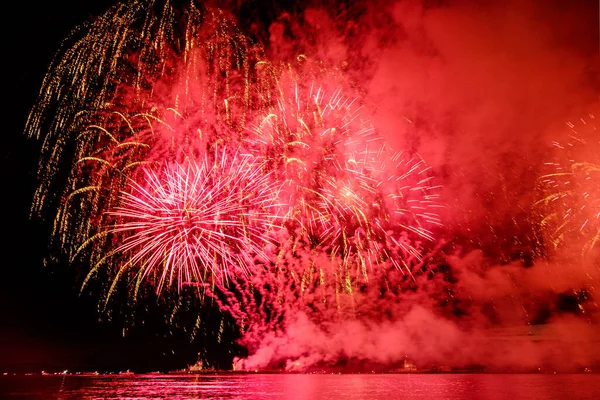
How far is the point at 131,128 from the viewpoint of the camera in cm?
1825

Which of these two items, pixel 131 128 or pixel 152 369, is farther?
pixel 152 369

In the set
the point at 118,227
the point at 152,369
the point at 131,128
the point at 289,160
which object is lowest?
the point at 152,369

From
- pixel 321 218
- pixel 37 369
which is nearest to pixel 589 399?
pixel 321 218

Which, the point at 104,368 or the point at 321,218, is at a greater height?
the point at 321,218

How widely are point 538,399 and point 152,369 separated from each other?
10385 centimetres

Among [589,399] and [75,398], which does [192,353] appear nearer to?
[75,398]

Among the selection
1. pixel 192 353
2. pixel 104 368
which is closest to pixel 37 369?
pixel 104 368

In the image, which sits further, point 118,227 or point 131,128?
point 118,227

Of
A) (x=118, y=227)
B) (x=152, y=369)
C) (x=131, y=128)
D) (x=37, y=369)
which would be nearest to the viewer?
(x=131, y=128)

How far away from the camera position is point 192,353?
104 meters

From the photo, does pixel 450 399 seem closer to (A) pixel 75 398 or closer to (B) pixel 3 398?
(A) pixel 75 398

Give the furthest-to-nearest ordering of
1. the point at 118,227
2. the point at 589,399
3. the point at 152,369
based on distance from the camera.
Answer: the point at 152,369 < the point at 589,399 < the point at 118,227

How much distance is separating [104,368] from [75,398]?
307ft

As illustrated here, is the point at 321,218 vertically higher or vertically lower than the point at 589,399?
higher
